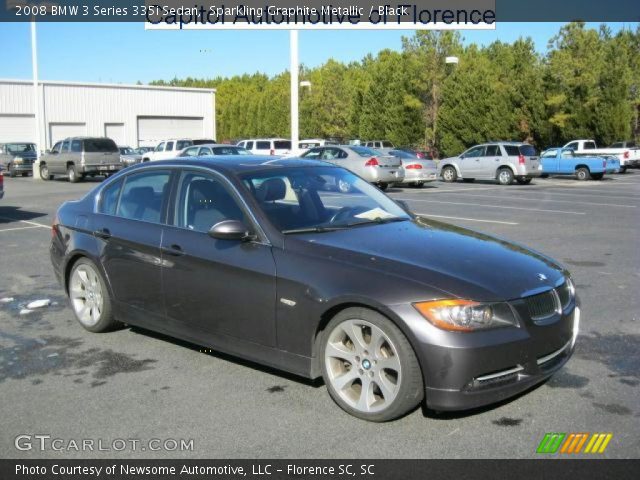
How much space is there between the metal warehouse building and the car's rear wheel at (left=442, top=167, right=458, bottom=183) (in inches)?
1094

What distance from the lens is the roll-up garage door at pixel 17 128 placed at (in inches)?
1884

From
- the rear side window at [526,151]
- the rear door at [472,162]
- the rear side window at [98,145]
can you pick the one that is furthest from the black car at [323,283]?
the rear side window at [98,145]

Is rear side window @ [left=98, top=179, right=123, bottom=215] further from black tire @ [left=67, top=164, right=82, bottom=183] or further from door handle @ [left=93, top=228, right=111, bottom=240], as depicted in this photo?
black tire @ [left=67, top=164, right=82, bottom=183]

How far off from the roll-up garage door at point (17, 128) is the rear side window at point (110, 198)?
1831 inches

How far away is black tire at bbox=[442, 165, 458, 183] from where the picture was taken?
98.1ft

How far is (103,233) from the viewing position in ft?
19.0

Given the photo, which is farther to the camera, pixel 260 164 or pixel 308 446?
pixel 260 164

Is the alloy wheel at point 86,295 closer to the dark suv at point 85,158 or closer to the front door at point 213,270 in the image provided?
the front door at point 213,270
